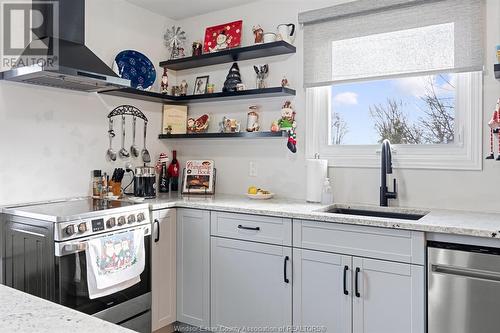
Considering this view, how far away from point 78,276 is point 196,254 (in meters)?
0.78

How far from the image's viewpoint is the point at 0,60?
7.88 ft

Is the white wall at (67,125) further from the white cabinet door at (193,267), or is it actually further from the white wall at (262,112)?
the white cabinet door at (193,267)

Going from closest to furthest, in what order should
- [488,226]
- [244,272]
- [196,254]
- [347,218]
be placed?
[488,226]
[347,218]
[244,272]
[196,254]

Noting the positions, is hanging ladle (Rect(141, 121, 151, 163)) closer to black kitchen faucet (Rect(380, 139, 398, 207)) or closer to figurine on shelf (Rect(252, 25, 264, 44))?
figurine on shelf (Rect(252, 25, 264, 44))

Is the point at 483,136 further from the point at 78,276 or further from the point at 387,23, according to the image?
the point at 78,276

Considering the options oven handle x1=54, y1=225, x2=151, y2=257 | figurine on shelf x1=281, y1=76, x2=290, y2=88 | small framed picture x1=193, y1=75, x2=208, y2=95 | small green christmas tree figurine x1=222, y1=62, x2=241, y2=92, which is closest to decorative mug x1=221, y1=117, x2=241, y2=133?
small green christmas tree figurine x1=222, y1=62, x2=241, y2=92

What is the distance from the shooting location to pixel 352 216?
6.81ft

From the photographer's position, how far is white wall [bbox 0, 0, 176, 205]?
2439mm

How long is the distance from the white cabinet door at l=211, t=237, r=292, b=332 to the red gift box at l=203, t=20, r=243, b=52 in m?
1.62

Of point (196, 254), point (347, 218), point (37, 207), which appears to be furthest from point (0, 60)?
point (347, 218)

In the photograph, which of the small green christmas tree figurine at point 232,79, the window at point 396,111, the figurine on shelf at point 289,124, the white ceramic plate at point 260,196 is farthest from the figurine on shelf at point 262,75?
the white ceramic plate at point 260,196

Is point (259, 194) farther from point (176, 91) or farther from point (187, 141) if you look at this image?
point (176, 91)

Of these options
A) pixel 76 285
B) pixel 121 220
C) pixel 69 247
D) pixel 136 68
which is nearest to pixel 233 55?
pixel 136 68

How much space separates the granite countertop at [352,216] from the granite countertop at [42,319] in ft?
4.77
